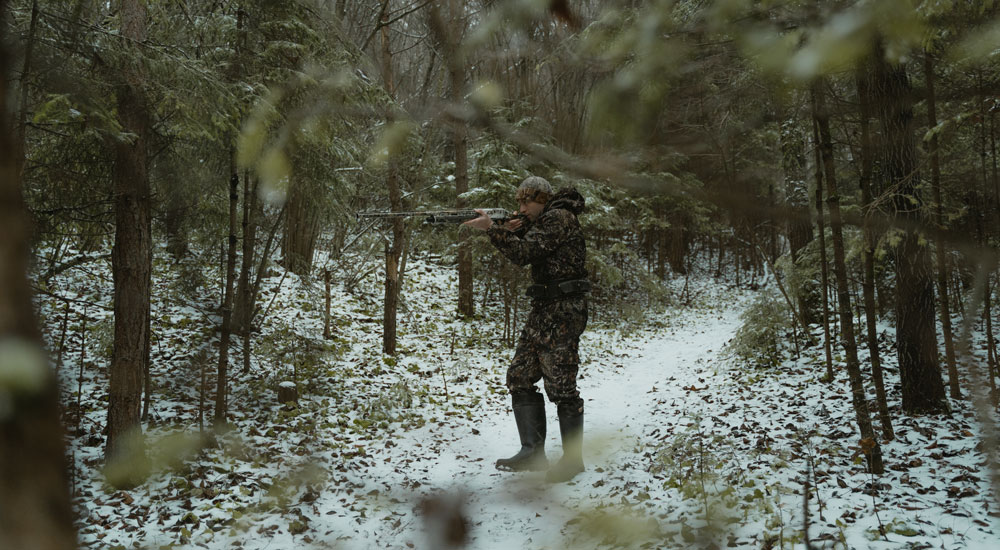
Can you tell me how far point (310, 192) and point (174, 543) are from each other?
436 centimetres

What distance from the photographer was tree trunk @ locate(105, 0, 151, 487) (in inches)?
186

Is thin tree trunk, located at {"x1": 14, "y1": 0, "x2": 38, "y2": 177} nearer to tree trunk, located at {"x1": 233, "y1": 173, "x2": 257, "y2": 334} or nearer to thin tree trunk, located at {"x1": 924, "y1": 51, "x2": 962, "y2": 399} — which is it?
tree trunk, located at {"x1": 233, "y1": 173, "x2": 257, "y2": 334}

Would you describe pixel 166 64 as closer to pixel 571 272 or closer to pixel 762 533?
pixel 571 272

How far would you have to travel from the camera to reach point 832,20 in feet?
5.09

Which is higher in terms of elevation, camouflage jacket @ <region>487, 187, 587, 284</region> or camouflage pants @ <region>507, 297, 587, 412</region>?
camouflage jacket @ <region>487, 187, 587, 284</region>

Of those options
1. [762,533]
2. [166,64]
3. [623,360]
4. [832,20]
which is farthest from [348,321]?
[832,20]

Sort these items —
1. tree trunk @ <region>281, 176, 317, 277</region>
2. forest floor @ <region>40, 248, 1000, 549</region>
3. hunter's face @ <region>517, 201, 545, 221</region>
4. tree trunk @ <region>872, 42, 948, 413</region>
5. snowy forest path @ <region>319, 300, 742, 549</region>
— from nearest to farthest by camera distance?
1. snowy forest path @ <region>319, 300, 742, 549</region>
2. forest floor @ <region>40, 248, 1000, 549</region>
3. hunter's face @ <region>517, 201, 545, 221</region>
4. tree trunk @ <region>872, 42, 948, 413</region>
5. tree trunk @ <region>281, 176, 317, 277</region>

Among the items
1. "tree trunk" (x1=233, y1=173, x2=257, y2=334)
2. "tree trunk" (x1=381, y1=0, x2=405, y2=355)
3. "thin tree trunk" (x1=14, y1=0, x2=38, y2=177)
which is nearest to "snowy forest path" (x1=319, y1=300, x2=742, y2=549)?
"tree trunk" (x1=381, y1=0, x2=405, y2=355)

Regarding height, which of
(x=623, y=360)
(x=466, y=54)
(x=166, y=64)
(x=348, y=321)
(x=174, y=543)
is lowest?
(x=174, y=543)

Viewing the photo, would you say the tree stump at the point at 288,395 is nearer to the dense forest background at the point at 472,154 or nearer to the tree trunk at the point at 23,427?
the dense forest background at the point at 472,154

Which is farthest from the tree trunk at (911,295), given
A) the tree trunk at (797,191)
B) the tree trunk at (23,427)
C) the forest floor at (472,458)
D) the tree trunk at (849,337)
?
the tree trunk at (23,427)

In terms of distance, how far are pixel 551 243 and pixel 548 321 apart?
25.4 inches

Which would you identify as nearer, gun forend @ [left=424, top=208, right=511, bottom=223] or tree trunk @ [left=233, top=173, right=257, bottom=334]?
gun forend @ [left=424, top=208, right=511, bottom=223]

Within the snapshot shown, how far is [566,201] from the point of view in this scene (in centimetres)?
467
